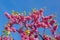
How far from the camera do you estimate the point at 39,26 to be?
1797 centimetres

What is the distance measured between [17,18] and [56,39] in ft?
8.92

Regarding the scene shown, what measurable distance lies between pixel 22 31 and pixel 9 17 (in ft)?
4.70

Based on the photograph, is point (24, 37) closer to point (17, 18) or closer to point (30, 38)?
point (30, 38)

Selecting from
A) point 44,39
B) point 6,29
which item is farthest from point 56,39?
point 6,29

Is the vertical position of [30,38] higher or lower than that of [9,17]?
lower

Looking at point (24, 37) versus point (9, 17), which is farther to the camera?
point (9, 17)

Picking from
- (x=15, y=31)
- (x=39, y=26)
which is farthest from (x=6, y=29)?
(x=39, y=26)

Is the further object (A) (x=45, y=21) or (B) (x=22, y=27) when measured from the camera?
(A) (x=45, y=21)

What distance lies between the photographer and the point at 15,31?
18.1 metres

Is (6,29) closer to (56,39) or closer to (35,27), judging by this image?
(35,27)

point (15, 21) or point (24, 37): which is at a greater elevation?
point (15, 21)

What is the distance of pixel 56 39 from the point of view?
17656 millimetres

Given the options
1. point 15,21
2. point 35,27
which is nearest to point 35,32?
point 35,27

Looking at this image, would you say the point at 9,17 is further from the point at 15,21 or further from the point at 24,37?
the point at 24,37
